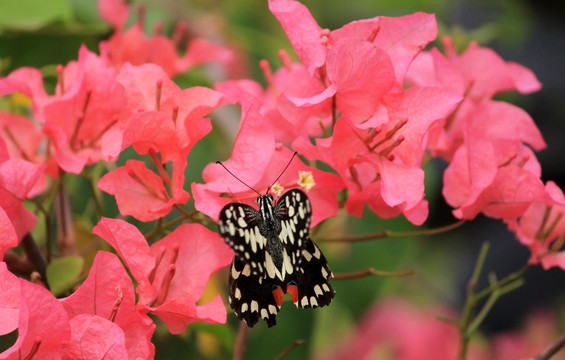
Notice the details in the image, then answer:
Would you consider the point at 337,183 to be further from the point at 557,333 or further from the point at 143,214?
the point at 557,333

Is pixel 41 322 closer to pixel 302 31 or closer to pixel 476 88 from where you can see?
pixel 302 31

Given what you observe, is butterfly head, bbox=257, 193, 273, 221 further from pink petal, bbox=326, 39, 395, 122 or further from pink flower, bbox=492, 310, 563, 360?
pink flower, bbox=492, 310, 563, 360

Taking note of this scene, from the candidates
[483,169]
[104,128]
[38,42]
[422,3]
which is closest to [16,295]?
[104,128]

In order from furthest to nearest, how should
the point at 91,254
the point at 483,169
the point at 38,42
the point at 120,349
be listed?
the point at 38,42, the point at 91,254, the point at 483,169, the point at 120,349

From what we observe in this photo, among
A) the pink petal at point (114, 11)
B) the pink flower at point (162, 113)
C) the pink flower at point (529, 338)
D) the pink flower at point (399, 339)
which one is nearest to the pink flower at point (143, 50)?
the pink petal at point (114, 11)

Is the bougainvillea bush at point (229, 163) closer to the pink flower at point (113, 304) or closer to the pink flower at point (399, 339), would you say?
the pink flower at point (113, 304)

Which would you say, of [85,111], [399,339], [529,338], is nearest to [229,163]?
[85,111]

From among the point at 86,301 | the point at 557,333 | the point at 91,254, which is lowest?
the point at 557,333

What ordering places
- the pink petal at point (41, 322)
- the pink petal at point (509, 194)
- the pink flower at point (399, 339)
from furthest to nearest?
the pink flower at point (399, 339)
the pink petal at point (509, 194)
the pink petal at point (41, 322)
